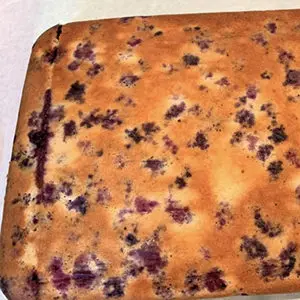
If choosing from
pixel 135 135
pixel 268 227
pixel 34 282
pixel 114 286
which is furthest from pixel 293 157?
pixel 34 282

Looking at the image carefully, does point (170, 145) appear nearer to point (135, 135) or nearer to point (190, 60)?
point (135, 135)

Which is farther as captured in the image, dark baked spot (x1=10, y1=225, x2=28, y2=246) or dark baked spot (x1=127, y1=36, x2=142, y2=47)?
dark baked spot (x1=127, y1=36, x2=142, y2=47)

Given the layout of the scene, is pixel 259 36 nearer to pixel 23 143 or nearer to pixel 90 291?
pixel 23 143

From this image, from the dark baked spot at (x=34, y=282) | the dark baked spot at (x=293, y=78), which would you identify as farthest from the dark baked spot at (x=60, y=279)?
the dark baked spot at (x=293, y=78)

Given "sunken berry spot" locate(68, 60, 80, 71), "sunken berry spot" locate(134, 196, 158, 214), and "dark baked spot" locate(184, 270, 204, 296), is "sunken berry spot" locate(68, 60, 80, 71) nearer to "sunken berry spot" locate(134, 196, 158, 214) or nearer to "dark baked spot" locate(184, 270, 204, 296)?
"sunken berry spot" locate(134, 196, 158, 214)

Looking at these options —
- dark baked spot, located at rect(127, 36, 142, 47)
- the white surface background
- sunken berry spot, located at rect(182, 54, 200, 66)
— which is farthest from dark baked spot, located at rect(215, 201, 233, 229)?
the white surface background

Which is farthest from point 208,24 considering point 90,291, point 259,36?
point 90,291
